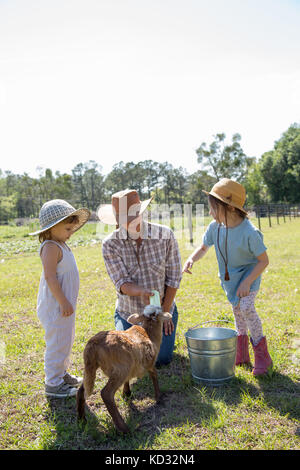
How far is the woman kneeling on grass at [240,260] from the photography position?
3.71 metres

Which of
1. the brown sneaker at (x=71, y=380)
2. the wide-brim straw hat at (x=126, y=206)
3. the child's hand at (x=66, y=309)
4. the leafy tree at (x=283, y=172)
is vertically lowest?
the brown sneaker at (x=71, y=380)

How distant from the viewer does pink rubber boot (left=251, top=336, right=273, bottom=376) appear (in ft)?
12.2

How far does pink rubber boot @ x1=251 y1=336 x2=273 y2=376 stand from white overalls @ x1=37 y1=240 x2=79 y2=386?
70.0 inches

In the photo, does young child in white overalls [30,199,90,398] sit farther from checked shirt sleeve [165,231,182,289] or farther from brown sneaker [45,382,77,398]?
checked shirt sleeve [165,231,182,289]

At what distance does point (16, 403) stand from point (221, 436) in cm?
182

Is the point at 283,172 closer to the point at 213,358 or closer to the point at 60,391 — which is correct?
the point at 213,358

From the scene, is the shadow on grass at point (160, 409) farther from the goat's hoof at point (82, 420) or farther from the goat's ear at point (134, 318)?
the goat's ear at point (134, 318)

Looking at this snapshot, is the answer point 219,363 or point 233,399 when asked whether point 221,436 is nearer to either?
point 233,399

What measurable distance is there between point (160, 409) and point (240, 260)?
1587 mm

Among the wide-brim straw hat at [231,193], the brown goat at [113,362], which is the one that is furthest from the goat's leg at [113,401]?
the wide-brim straw hat at [231,193]

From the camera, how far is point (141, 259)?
159 inches

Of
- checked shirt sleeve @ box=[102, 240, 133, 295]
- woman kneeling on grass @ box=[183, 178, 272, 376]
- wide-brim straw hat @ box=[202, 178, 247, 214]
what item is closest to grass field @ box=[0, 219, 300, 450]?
woman kneeling on grass @ box=[183, 178, 272, 376]

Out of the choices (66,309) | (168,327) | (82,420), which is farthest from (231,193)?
(82,420)
